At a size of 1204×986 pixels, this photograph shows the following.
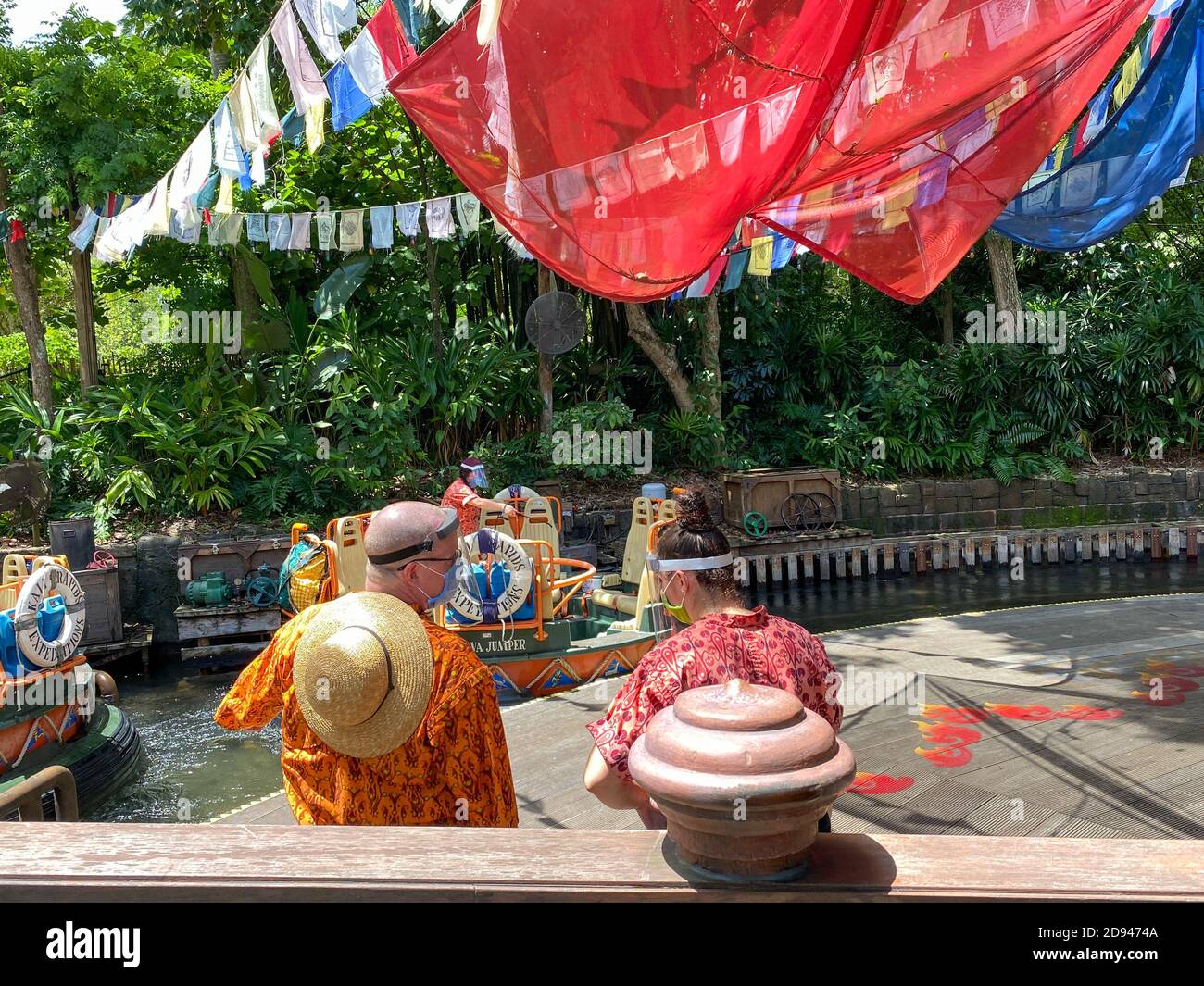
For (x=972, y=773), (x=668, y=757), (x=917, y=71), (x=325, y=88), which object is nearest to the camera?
(x=668, y=757)

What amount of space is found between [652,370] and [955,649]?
11567 millimetres

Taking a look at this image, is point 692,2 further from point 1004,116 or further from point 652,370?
point 652,370

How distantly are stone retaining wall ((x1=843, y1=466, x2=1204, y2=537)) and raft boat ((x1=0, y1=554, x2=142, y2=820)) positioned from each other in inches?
436

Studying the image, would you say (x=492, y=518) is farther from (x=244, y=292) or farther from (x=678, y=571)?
(x=244, y=292)

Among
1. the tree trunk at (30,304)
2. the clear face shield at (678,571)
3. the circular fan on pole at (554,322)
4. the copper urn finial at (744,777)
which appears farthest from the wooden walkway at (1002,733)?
the tree trunk at (30,304)

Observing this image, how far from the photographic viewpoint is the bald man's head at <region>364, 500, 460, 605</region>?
7.77 feet

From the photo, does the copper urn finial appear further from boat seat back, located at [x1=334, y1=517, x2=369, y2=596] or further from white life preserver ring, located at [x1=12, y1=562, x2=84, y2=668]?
boat seat back, located at [x1=334, y1=517, x2=369, y2=596]

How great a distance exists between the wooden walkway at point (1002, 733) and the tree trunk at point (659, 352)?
992cm

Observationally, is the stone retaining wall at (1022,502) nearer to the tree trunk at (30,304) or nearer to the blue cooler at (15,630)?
the blue cooler at (15,630)

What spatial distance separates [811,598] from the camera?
13781mm

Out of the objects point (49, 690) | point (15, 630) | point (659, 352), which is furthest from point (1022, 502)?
point (15, 630)

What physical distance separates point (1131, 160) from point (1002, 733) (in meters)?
2.79

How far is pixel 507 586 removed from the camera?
8.02 metres

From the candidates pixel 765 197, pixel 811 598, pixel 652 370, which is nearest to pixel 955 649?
pixel 765 197
